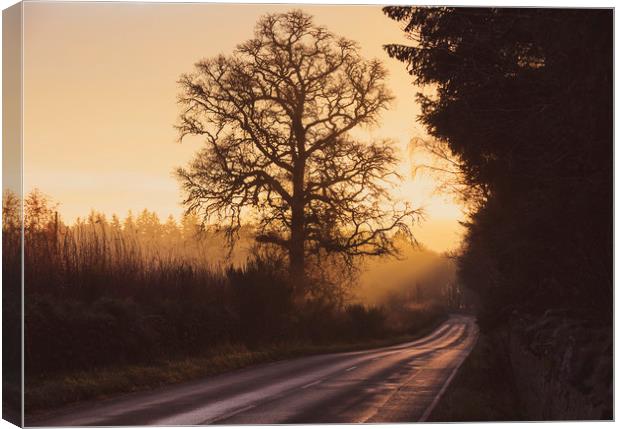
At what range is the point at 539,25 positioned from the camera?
12.9 m

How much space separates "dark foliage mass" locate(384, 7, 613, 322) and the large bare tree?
693 centimetres

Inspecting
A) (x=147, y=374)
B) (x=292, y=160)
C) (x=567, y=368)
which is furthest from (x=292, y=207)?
(x=567, y=368)

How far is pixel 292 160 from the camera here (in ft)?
89.3

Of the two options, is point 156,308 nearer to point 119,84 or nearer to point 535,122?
point 119,84

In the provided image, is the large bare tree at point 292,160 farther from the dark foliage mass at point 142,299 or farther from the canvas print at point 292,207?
the dark foliage mass at point 142,299

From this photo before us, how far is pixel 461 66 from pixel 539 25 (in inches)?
82.7

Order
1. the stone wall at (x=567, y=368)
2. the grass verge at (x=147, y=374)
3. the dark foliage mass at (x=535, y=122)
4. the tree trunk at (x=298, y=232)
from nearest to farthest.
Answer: the stone wall at (x=567, y=368)
the dark foliage mass at (x=535, y=122)
the grass verge at (x=147, y=374)
the tree trunk at (x=298, y=232)

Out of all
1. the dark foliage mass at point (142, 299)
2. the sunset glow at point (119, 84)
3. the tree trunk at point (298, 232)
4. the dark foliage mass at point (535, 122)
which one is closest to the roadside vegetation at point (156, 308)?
the dark foliage mass at point (142, 299)

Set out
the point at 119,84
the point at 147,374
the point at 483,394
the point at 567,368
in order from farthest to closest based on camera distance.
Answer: the point at 147,374, the point at 483,394, the point at 119,84, the point at 567,368

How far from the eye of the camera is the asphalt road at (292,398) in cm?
1466

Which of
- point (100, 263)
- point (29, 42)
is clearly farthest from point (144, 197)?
point (29, 42)

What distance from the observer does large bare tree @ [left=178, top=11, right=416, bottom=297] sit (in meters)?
24.0

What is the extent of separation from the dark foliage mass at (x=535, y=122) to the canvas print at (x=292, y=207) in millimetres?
47

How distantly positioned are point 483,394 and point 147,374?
7662 mm
